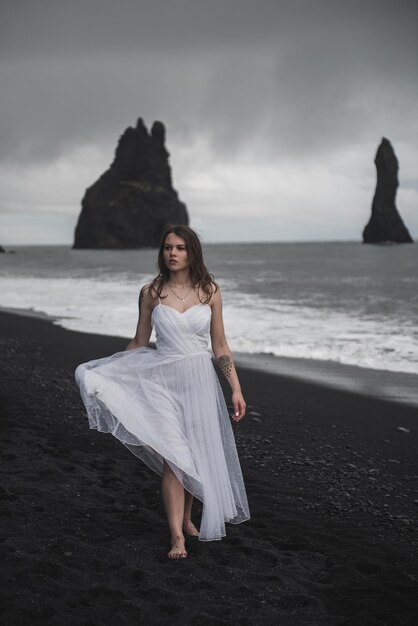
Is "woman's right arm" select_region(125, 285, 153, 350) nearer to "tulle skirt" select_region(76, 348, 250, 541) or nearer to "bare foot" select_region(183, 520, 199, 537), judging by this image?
"tulle skirt" select_region(76, 348, 250, 541)

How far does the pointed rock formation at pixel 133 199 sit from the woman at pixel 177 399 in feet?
419

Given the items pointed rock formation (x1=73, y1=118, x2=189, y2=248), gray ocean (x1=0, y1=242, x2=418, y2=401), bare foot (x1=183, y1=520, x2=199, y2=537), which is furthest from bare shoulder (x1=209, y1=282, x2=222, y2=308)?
pointed rock formation (x1=73, y1=118, x2=189, y2=248)

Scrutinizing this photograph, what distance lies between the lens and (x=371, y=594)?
3402 millimetres

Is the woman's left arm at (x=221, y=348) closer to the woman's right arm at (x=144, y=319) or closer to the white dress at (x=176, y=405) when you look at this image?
the white dress at (x=176, y=405)

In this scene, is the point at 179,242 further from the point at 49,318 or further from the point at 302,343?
the point at 49,318

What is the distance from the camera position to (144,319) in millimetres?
3871

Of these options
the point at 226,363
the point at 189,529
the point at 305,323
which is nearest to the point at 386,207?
the point at 305,323

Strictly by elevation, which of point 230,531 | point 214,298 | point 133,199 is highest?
point 133,199

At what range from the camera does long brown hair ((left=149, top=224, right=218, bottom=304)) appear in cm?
374

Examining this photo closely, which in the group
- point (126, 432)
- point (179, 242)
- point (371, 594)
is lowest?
point (371, 594)

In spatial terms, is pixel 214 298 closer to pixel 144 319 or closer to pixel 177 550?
pixel 144 319

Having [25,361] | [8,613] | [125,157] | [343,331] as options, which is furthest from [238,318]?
[125,157]

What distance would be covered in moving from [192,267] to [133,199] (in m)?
135

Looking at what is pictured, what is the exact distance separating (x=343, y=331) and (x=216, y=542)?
10937 mm
